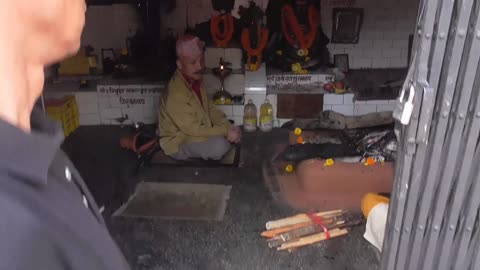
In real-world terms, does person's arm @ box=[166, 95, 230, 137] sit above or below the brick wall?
below

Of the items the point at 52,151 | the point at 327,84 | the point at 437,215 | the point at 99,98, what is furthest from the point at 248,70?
the point at 52,151

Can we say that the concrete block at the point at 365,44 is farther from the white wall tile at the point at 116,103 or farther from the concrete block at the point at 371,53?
the white wall tile at the point at 116,103

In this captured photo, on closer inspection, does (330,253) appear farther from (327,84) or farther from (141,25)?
(141,25)

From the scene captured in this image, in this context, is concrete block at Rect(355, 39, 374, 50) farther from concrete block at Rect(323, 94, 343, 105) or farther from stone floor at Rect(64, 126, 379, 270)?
stone floor at Rect(64, 126, 379, 270)

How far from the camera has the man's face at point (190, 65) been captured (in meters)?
→ 3.10

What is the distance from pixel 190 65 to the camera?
10.3ft

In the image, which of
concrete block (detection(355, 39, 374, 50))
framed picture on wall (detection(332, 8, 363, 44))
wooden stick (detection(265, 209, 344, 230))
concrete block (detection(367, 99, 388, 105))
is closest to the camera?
wooden stick (detection(265, 209, 344, 230))

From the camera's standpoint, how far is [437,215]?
1116mm

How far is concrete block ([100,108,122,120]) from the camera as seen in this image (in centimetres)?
384

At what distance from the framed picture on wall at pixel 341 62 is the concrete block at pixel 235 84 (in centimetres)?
95

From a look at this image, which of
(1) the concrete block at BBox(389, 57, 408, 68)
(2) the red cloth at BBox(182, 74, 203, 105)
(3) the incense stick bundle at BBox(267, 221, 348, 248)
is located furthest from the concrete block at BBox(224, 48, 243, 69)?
(3) the incense stick bundle at BBox(267, 221, 348, 248)

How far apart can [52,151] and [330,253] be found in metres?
1.89

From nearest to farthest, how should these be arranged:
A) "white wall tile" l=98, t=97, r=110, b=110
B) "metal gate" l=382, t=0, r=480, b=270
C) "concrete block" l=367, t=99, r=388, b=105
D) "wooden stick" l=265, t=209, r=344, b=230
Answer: "metal gate" l=382, t=0, r=480, b=270
"wooden stick" l=265, t=209, r=344, b=230
"concrete block" l=367, t=99, r=388, b=105
"white wall tile" l=98, t=97, r=110, b=110

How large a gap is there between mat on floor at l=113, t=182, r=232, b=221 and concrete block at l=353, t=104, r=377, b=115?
57.2 inches
